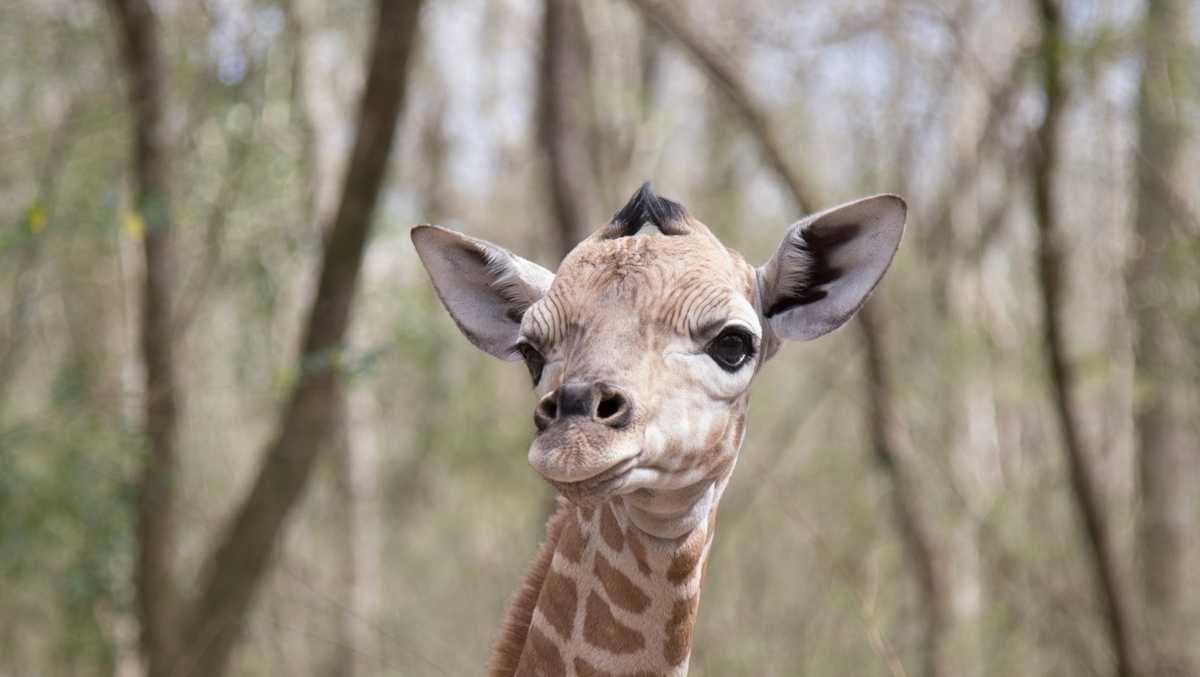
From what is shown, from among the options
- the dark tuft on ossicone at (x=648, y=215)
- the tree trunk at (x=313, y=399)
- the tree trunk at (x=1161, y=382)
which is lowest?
the tree trunk at (x=1161, y=382)

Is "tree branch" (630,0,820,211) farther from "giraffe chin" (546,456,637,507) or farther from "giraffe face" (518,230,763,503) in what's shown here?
"giraffe chin" (546,456,637,507)

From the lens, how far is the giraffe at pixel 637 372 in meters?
4.07

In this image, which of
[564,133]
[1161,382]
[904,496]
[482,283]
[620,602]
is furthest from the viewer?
[1161,382]

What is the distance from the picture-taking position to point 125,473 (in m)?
11.4

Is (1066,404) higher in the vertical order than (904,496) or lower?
higher

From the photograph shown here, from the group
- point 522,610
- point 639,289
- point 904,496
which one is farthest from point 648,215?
point 904,496

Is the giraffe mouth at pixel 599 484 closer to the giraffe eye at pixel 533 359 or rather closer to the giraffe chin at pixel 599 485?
Result: the giraffe chin at pixel 599 485

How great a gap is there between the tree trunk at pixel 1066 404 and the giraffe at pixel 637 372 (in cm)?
488

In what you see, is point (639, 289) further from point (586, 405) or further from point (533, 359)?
point (586, 405)

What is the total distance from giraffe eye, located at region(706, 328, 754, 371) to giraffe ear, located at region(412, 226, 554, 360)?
0.85 m

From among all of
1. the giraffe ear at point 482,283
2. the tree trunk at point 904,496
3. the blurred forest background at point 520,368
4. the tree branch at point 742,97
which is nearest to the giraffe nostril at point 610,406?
the giraffe ear at point 482,283

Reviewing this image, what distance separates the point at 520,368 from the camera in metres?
24.8

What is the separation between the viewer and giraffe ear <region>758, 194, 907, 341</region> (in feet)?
15.7

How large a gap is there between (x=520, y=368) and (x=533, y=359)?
2023 cm
